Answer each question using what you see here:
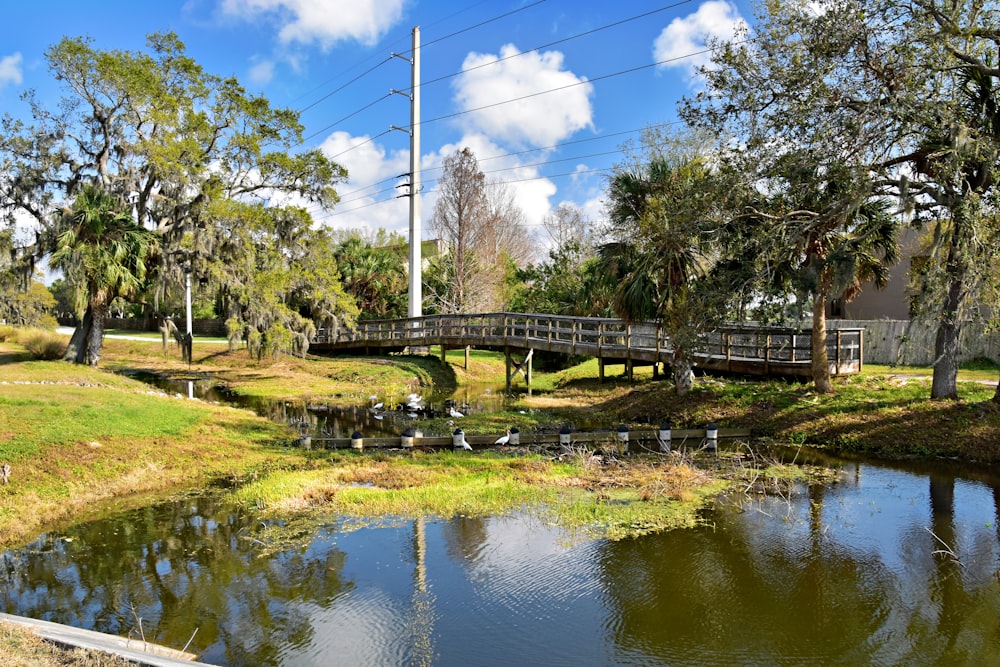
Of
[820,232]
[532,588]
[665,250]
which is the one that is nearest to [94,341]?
[665,250]

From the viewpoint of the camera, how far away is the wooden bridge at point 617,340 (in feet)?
58.1

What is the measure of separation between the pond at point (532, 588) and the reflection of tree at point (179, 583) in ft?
0.08

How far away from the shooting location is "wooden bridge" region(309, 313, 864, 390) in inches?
698

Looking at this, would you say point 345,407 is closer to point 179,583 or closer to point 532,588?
point 179,583

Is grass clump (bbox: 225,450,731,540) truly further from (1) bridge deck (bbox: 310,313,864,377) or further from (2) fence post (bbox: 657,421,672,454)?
(1) bridge deck (bbox: 310,313,864,377)

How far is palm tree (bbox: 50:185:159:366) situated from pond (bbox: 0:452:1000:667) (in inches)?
533

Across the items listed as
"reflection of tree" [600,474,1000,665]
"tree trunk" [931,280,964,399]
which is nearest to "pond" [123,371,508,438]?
"reflection of tree" [600,474,1000,665]

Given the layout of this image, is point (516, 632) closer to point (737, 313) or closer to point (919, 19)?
point (737, 313)

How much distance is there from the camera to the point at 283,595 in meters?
7.05

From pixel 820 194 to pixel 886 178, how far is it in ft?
4.08

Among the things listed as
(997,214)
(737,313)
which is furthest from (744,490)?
(997,214)

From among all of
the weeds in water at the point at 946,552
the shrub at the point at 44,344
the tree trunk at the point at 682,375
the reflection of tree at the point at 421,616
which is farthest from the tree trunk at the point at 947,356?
the shrub at the point at 44,344

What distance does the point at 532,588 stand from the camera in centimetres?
730

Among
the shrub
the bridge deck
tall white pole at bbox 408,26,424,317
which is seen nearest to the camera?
the bridge deck
